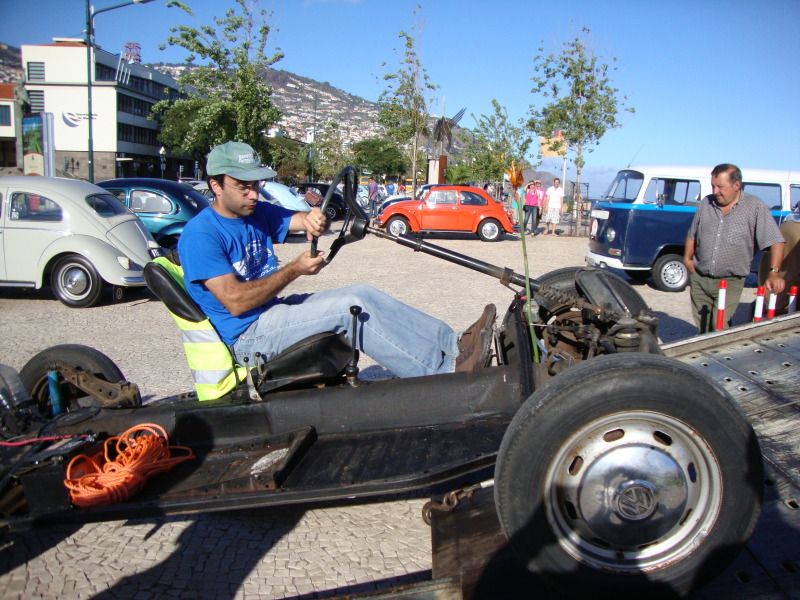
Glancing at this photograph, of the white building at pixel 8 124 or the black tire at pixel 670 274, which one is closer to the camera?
the black tire at pixel 670 274

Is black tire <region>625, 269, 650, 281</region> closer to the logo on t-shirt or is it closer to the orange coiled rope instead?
the logo on t-shirt

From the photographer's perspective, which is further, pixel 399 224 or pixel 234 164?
pixel 399 224

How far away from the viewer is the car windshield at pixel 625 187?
446 inches

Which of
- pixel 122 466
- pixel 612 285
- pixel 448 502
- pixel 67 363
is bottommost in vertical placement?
pixel 448 502

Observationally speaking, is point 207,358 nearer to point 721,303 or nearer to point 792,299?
point 721,303

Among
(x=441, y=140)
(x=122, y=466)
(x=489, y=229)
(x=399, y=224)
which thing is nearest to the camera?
(x=122, y=466)

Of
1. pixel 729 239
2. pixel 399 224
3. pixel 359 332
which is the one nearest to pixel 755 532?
pixel 359 332

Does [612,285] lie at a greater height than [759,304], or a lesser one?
greater

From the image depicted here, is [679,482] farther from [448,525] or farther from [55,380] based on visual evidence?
[55,380]

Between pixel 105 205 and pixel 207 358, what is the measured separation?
755 centimetres

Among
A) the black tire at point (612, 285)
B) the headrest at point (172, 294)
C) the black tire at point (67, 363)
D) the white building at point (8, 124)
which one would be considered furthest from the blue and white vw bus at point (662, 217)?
the white building at point (8, 124)

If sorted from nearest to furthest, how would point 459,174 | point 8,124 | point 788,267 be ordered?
1. point 788,267
2. point 459,174
3. point 8,124

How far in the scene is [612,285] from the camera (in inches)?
134

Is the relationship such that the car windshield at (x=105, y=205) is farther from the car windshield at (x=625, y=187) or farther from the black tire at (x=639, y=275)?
the black tire at (x=639, y=275)
